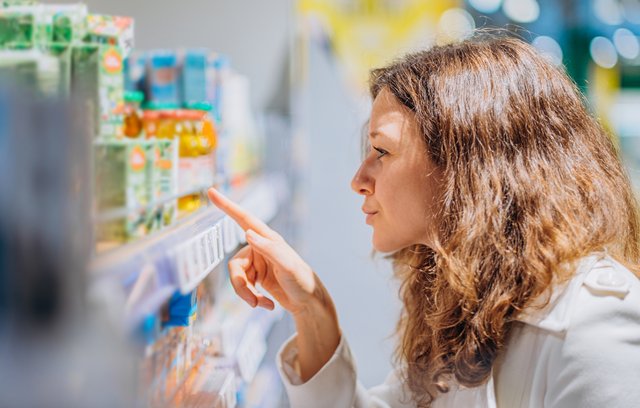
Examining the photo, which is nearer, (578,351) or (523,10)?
(578,351)

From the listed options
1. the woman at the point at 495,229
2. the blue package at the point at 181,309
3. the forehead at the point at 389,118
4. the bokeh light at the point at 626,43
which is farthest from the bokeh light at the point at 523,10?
the blue package at the point at 181,309

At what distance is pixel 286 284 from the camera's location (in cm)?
121

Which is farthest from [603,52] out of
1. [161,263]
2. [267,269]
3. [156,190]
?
[161,263]

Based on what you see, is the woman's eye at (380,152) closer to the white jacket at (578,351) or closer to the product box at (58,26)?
the white jacket at (578,351)

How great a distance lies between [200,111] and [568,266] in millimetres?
840

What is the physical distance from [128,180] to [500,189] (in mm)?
569

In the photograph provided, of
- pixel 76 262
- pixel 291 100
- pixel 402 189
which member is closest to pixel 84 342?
pixel 76 262

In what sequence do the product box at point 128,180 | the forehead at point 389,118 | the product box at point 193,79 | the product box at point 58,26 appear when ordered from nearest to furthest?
the product box at point 128,180, the product box at point 58,26, the forehead at point 389,118, the product box at point 193,79

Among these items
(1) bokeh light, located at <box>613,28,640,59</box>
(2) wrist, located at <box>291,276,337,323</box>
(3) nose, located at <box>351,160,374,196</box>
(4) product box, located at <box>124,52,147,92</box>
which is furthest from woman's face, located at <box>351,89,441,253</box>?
(1) bokeh light, located at <box>613,28,640,59</box>

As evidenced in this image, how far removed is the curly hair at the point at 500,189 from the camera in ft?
3.58

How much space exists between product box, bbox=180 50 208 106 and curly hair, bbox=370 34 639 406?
651 mm

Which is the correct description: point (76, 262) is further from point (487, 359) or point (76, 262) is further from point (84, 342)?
point (487, 359)

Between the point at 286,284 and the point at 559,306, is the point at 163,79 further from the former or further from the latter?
the point at 559,306

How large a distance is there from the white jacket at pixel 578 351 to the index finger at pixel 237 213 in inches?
16.6
